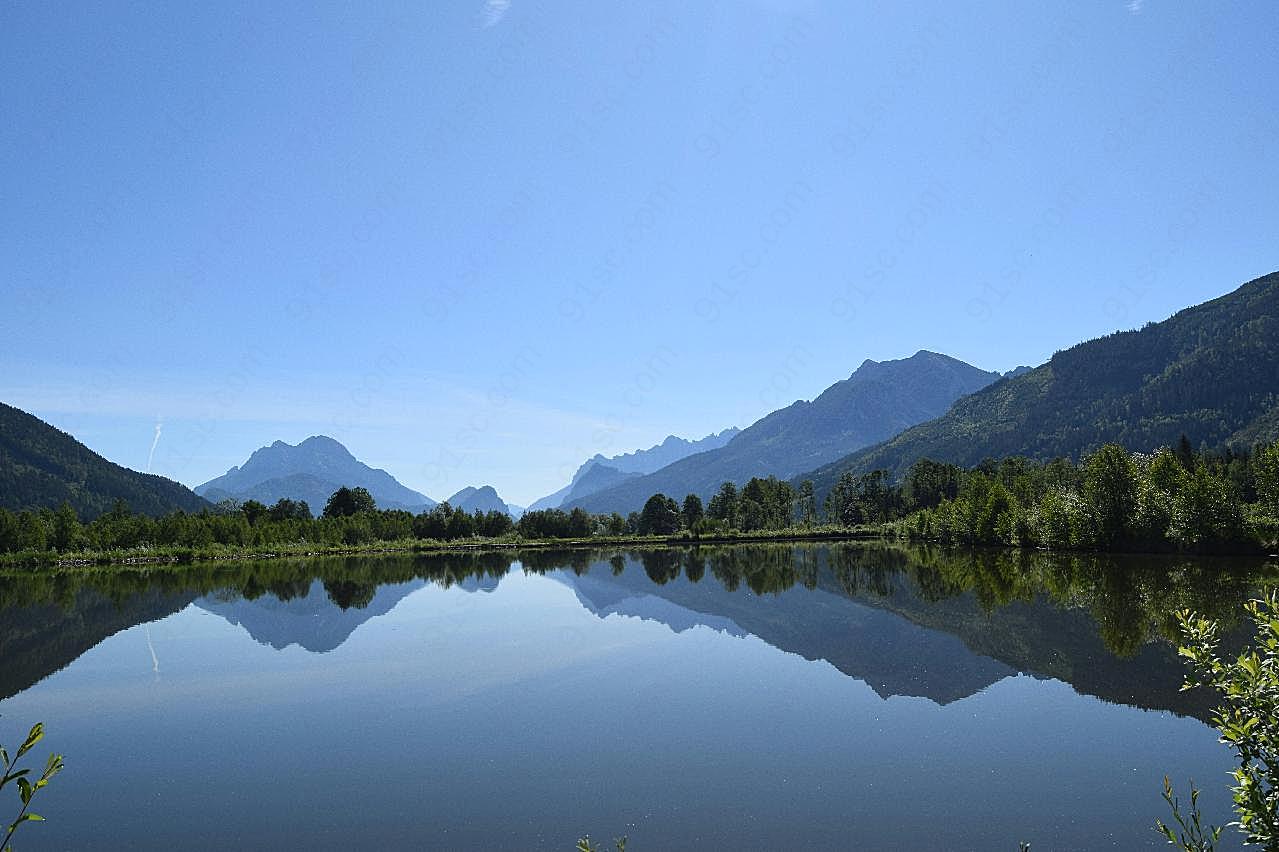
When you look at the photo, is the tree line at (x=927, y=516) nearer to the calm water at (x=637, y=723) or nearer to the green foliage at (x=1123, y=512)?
the green foliage at (x=1123, y=512)

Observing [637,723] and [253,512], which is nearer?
[637,723]

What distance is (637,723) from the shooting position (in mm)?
17812

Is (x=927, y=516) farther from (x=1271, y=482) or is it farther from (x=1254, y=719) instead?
(x=1254, y=719)

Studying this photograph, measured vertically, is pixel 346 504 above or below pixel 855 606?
above

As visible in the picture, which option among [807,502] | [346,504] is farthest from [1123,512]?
[346,504]

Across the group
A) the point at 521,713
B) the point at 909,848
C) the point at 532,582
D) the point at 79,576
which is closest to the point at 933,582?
the point at 532,582

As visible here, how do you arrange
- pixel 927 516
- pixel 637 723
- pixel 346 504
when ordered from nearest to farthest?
pixel 637 723 → pixel 927 516 → pixel 346 504

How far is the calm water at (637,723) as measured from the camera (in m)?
12.0

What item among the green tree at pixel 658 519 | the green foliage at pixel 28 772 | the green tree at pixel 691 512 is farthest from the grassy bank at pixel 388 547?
the green foliage at pixel 28 772

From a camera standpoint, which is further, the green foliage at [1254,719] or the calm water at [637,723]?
the calm water at [637,723]

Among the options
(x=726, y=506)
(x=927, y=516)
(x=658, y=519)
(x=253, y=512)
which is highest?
(x=253, y=512)

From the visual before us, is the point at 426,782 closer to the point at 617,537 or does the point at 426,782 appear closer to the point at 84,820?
the point at 84,820

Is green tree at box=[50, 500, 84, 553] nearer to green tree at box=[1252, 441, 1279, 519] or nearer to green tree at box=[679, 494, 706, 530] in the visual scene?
green tree at box=[679, 494, 706, 530]

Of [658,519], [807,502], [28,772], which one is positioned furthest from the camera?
[807,502]
